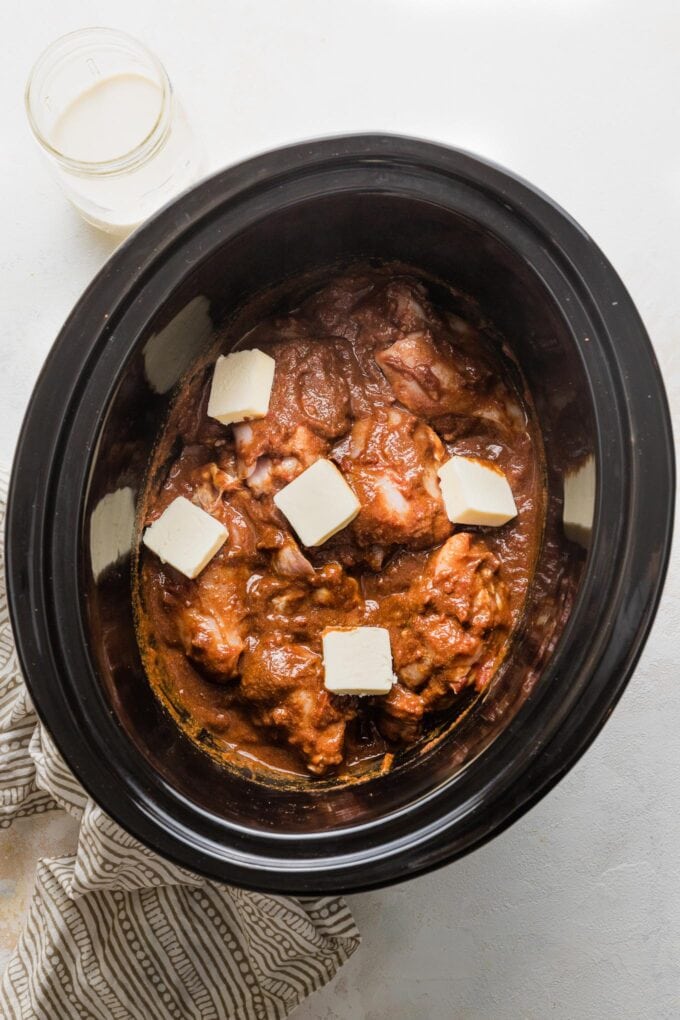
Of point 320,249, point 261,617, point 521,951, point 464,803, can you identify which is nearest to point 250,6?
point 320,249

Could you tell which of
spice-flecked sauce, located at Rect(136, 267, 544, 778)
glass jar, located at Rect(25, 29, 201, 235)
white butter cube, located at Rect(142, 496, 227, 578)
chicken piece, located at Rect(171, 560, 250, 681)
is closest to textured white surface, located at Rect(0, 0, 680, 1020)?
glass jar, located at Rect(25, 29, 201, 235)

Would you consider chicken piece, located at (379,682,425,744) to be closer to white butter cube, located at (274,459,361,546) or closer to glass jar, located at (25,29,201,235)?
white butter cube, located at (274,459,361,546)

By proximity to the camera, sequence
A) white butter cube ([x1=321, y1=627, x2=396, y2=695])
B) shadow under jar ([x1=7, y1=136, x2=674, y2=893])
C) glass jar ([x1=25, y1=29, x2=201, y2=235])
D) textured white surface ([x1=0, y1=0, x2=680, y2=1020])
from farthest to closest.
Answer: textured white surface ([x1=0, y1=0, x2=680, y2=1020]) → glass jar ([x1=25, y1=29, x2=201, y2=235]) → white butter cube ([x1=321, y1=627, x2=396, y2=695]) → shadow under jar ([x1=7, y1=136, x2=674, y2=893])

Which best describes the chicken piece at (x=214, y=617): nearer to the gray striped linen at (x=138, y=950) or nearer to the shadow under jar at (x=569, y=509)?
the shadow under jar at (x=569, y=509)

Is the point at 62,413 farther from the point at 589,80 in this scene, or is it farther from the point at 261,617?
the point at 589,80

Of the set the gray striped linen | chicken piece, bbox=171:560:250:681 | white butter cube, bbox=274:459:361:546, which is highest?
white butter cube, bbox=274:459:361:546

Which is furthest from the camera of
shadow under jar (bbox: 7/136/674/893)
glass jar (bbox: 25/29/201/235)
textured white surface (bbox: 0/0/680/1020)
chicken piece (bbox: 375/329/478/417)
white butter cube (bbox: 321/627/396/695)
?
textured white surface (bbox: 0/0/680/1020)

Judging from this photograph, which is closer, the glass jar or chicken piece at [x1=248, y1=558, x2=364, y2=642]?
chicken piece at [x1=248, y1=558, x2=364, y2=642]

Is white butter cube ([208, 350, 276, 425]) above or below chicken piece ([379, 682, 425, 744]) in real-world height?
above
